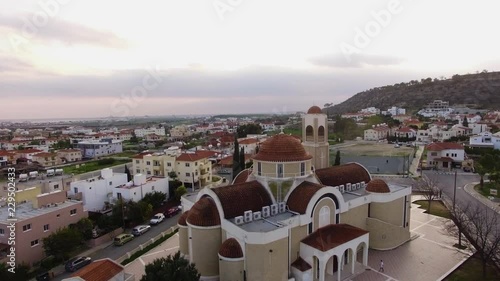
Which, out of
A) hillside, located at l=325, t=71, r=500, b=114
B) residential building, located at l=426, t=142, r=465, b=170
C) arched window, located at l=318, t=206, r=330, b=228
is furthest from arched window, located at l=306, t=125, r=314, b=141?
hillside, located at l=325, t=71, r=500, b=114

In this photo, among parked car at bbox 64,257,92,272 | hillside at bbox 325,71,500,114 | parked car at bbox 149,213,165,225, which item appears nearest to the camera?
parked car at bbox 64,257,92,272

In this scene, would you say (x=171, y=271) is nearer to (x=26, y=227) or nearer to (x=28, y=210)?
(x=26, y=227)

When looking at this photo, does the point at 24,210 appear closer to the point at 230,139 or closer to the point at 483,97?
the point at 230,139

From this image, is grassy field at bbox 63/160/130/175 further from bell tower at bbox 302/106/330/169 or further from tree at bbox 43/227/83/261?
bell tower at bbox 302/106/330/169

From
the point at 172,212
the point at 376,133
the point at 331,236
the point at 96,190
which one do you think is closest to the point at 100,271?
the point at 331,236

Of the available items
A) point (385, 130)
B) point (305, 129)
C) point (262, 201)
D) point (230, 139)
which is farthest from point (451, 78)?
point (262, 201)
